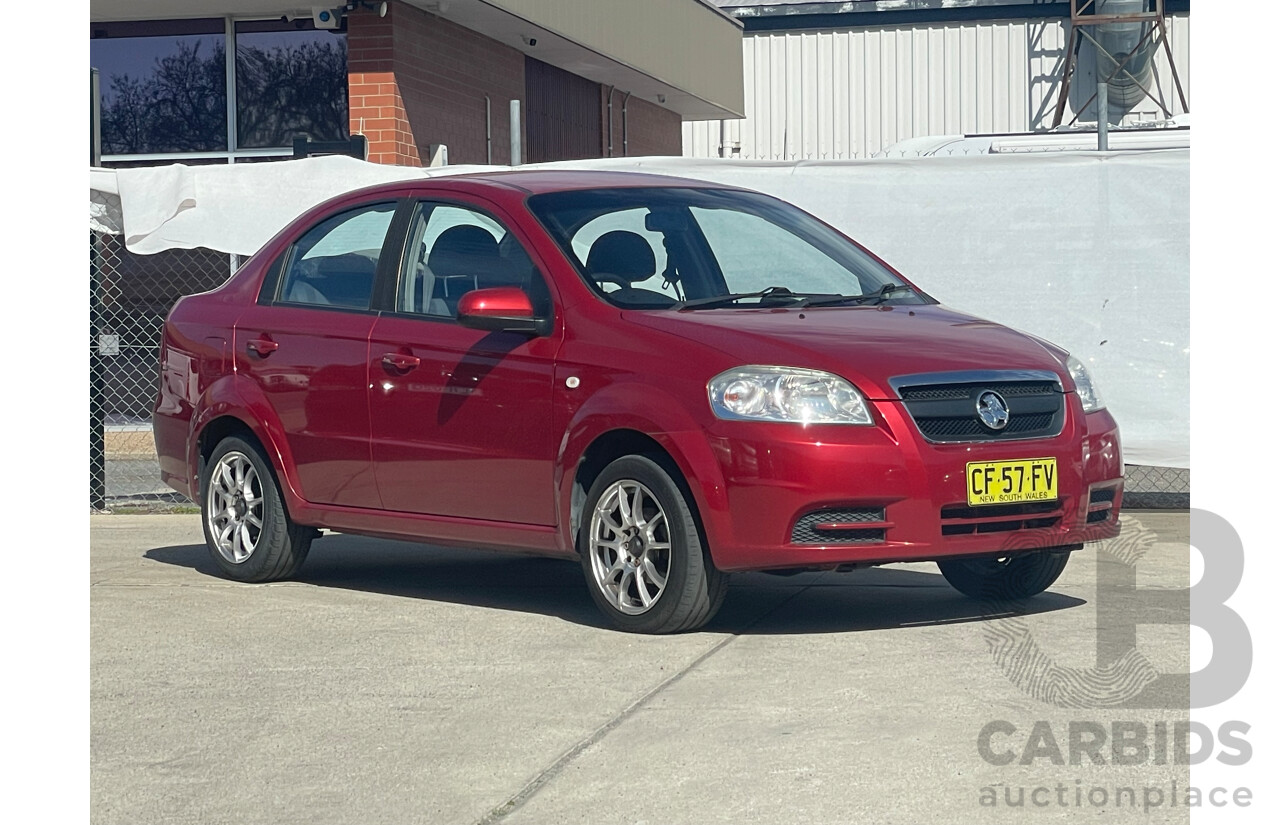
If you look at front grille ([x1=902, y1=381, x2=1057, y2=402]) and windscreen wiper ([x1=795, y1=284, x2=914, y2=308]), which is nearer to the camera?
front grille ([x1=902, y1=381, x2=1057, y2=402])

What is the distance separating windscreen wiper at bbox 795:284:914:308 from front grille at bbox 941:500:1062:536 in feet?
3.91

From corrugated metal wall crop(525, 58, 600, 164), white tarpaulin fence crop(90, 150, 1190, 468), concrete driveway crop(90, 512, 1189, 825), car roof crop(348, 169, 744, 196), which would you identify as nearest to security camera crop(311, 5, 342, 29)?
corrugated metal wall crop(525, 58, 600, 164)

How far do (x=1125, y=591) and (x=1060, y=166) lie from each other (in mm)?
3394

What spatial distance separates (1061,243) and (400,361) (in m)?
4.43

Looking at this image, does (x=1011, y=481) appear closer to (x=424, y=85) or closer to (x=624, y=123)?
(x=424, y=85)

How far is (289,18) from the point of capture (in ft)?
→ 55.1

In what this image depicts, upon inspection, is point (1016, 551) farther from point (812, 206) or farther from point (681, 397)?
point (812, 206)

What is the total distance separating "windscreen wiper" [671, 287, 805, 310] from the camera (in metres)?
7.30

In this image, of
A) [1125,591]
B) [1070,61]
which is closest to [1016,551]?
[1125,591]

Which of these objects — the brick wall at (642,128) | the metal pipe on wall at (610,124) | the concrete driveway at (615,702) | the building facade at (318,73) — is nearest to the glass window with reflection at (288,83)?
the building facade at (318,73)

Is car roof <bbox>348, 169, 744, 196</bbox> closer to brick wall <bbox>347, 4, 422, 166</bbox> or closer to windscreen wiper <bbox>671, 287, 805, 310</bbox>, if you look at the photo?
windscreen wiper <bbox>671, 287, 805, 310</bbox>

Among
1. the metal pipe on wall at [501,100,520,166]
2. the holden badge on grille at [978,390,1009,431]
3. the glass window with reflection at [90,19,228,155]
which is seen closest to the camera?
the holden badge on grille at [978,390,1009,431]

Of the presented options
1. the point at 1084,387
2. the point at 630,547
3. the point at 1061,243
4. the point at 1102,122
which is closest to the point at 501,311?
the point at 630,547

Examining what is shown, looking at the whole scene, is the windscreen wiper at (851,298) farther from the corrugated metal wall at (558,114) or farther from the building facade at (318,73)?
the corrugated metal wall at (558,114)
